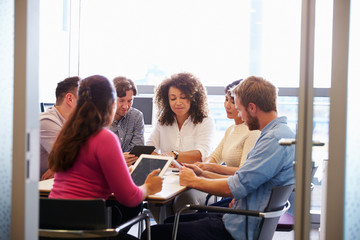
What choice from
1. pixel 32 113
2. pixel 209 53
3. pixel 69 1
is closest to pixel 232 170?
pixel 32 113

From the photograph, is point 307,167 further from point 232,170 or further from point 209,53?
point 209,53

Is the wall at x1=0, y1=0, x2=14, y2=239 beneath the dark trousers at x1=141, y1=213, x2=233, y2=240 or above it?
above

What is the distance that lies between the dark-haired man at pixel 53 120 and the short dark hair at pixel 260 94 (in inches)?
43.9

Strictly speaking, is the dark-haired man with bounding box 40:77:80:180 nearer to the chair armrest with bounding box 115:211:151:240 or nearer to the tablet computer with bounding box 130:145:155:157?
the tablet computer with bounding box 130:145:155:157

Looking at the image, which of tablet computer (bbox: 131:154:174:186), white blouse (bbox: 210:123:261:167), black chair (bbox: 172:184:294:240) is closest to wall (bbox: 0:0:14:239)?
black chair (bbox: 172:184:294:240)

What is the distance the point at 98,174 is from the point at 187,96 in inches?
65.0

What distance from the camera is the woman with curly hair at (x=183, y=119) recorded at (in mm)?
3344

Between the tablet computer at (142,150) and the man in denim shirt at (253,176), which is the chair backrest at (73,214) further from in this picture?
the tablet computer at (142,150)

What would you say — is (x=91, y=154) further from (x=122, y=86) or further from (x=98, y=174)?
(x=122, y=86)

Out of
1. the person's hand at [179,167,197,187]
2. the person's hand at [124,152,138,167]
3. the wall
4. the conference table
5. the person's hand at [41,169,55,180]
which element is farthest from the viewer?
the person's hand at [124,152,138,167]

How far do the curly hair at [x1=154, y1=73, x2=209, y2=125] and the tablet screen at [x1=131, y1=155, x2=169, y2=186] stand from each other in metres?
0.96

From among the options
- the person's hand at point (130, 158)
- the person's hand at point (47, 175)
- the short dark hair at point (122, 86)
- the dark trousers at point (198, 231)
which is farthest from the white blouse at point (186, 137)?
the dark trousers at point (198, 231)

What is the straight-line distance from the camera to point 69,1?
16.1 feet

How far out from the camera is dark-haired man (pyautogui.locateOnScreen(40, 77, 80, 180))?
9.00ft
